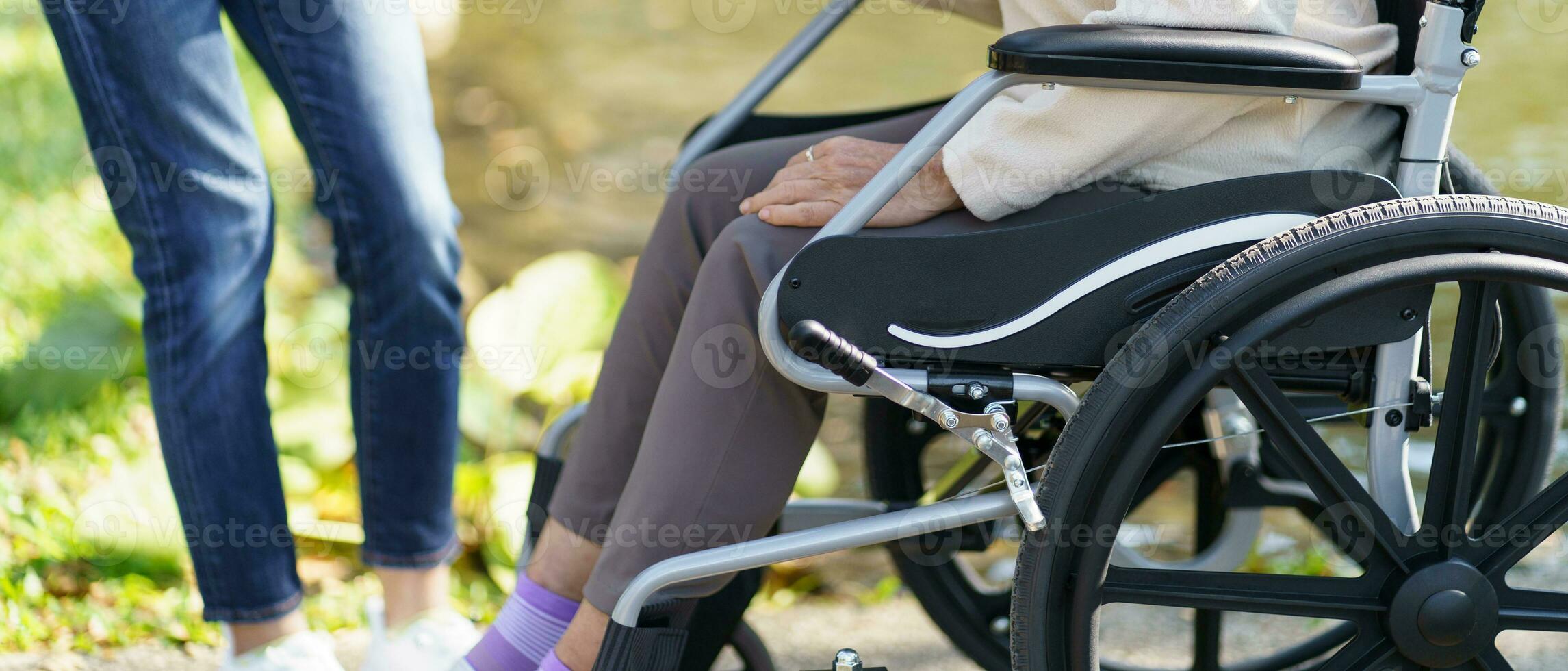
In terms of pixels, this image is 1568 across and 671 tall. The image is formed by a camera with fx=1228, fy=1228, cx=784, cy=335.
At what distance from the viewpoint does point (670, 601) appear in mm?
1171

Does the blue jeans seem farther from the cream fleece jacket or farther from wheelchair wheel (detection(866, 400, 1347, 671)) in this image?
the cream fleece jacket

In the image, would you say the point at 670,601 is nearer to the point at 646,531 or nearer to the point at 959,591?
the point at 646,531

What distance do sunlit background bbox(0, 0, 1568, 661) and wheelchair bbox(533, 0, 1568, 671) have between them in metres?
0.42

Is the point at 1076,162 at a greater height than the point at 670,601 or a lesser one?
greater

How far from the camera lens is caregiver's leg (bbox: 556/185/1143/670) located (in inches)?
46.3

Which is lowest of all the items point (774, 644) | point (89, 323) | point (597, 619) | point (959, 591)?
point (774, 644)

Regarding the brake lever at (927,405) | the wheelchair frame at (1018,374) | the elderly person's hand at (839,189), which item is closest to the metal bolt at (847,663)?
the wheelchair frame at (1018,374)

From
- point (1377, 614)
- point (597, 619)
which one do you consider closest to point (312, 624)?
point (597, 619)

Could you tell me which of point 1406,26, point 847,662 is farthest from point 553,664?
point 1406,26

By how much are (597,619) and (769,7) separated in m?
2.67

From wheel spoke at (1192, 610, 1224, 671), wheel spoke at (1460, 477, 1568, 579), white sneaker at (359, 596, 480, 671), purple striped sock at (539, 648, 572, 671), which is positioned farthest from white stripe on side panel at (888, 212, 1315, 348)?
white sneaker at (359, 596, 480, 671)

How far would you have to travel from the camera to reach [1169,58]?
3.35ft

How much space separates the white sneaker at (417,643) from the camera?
5.06ft

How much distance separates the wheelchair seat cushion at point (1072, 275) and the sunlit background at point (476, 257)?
1.27 feet
